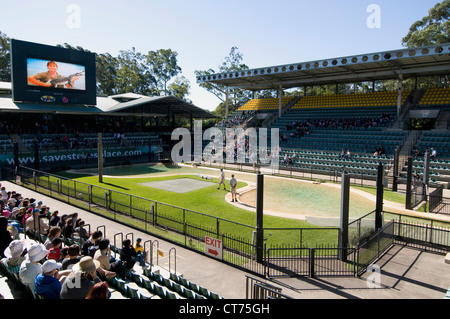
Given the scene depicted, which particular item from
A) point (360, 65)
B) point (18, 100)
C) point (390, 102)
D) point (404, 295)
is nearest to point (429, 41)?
point (390, 102)

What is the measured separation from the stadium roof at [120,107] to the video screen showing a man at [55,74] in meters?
2.56

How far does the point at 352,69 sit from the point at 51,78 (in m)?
36.7

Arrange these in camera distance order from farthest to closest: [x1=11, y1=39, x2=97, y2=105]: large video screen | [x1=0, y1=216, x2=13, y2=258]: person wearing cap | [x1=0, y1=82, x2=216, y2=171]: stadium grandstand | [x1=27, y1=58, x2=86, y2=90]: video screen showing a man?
1. [x1=27, y1=58, x2=86, y2=90]: video screen showing a man
2. [x1=11, y1=39, x2=97, y2=105]: large video screen
3. [x1=0, y1=82, x2=216, y2=171]: stadium grandstand
4. [x1=0, y1=216, x2=13, y2=258]: person wearing cap

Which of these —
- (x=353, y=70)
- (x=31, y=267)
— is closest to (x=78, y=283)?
(x=31, y=267)

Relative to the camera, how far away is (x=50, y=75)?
37875mm

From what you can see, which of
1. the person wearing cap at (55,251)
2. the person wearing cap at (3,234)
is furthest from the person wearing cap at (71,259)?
the person wearing cap at (3,234)

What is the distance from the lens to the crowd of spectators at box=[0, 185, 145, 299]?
6.02 m

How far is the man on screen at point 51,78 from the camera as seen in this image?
36781 mm

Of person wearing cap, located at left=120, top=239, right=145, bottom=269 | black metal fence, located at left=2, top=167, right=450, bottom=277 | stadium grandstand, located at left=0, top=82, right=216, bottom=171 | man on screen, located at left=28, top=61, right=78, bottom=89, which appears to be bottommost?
black metal fence, located at left=2, top=167, right=450, bottom=277

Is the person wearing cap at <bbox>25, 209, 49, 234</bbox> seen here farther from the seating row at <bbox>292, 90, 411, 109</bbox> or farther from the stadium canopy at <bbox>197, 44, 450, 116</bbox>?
the seating row at <bbox>292, 90, 411, 109</bbox>

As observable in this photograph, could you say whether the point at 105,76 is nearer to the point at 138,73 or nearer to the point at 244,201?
the point at 138,73

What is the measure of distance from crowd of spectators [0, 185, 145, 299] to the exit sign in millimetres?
2853

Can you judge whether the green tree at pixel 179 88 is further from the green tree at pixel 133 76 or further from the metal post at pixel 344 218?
the metal post at pixel 344 218

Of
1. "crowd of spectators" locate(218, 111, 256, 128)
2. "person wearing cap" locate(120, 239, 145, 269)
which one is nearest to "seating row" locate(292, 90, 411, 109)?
"crowd of spectators" locate(218, 111, 256, 128)
